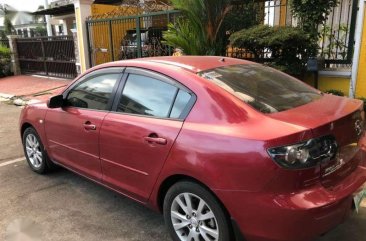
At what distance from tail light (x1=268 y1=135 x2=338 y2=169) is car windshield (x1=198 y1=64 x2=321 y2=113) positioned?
0.44 metres

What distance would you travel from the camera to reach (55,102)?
167 inches

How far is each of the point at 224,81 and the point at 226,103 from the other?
342 millimetres

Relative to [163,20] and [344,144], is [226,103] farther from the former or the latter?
[163,20]

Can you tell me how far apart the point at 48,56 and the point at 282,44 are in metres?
11.9

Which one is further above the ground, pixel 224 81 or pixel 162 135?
pixel 224 81

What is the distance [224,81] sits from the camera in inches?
122

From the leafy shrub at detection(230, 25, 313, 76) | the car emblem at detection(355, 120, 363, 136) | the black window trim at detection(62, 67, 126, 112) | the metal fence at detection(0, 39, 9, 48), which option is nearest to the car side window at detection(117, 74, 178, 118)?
the black window trim at detection(62, 67, 126, 112)

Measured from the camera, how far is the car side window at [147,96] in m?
3.16

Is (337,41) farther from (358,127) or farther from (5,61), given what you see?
(5,61)

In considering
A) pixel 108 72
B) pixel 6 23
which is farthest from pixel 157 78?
pixel 6 23

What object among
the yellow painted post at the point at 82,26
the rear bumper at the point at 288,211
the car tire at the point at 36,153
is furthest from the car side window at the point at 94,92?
the yellow painted post at the point at 82,26

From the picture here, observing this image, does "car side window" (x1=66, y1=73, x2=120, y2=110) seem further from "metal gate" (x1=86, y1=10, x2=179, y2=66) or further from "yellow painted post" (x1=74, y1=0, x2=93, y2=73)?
"yellow painted post" (x1=74, y1=0, x2=93, y2=73)

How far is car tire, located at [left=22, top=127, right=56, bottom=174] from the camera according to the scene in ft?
16.1

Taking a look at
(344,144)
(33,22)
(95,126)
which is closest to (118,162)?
(95,126)
